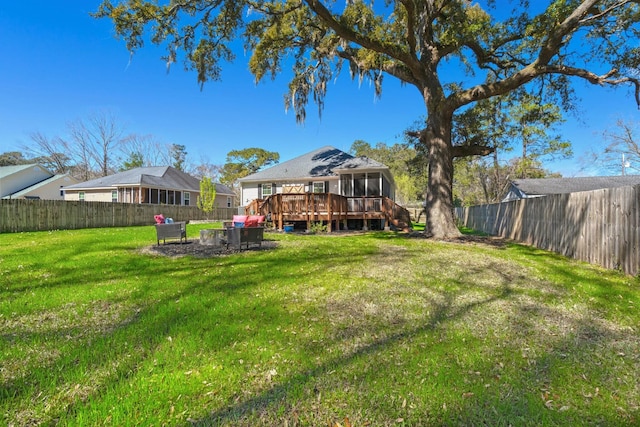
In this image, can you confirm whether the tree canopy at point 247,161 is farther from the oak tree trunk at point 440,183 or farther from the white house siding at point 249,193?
the oak tree trunk at point 440,183

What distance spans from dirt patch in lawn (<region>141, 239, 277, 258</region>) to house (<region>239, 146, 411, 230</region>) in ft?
16.7

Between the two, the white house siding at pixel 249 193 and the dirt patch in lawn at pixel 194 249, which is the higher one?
the white house siding at pixel 249 193

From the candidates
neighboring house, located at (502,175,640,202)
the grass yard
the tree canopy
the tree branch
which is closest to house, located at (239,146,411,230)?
the tree branch

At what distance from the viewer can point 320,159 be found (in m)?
21.5

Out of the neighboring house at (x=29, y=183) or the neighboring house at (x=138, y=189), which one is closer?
the neighboring house at (x=138, y=189)

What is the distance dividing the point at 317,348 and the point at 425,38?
12.8 m

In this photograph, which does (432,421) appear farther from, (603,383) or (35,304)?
(35,304)

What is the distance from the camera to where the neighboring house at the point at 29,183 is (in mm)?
28969

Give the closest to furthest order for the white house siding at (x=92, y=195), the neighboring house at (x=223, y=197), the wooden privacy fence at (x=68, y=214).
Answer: the wooden privacy fence at (x=68, y=214) → the white house siding at (x=92, y=195) → the neighboring house at (x=223, y=197)

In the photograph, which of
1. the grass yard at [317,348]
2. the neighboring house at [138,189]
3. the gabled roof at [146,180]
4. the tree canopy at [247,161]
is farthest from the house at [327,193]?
the tree canopy at [247,161]

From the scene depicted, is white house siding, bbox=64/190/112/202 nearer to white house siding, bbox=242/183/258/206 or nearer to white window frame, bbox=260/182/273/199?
white house siding, bbox=242/183/258/206

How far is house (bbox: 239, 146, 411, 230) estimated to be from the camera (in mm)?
14492

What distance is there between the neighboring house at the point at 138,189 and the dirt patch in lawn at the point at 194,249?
18747 mm

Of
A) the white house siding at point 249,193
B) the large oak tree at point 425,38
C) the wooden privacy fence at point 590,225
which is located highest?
the large oak tree at point 425,38
